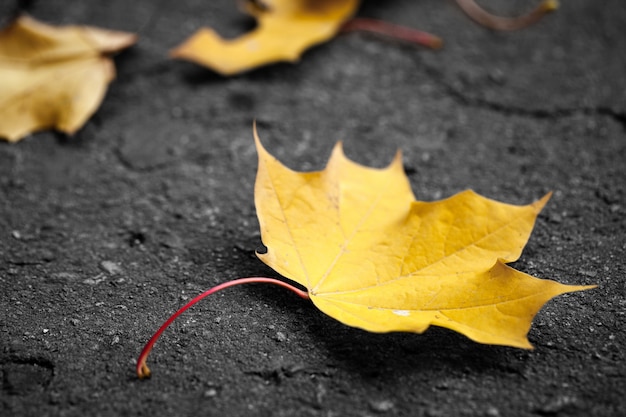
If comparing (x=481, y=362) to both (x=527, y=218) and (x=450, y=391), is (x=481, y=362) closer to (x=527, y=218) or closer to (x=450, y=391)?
(x=450, y=391)

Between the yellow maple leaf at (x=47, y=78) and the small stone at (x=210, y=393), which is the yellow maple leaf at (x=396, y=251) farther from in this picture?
the yellow maple leaf at (x=47, y=78)

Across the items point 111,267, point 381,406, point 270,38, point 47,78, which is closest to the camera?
point 381,406

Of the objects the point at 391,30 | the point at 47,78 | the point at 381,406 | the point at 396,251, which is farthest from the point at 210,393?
the point at 391,30

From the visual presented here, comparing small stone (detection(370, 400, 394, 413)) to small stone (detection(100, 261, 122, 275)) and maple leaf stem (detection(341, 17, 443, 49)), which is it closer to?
small stone (detection(100, 261, 122, 275))

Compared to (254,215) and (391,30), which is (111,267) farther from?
(391,30)

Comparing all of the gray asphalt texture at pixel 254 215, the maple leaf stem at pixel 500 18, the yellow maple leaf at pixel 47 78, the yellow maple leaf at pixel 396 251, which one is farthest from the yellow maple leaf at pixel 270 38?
the yellow maple leaf at pixel 396 251

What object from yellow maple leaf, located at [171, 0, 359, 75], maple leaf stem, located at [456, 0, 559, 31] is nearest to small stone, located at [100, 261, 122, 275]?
yellow maple leaf, located at [171, 0, 359, 75]
